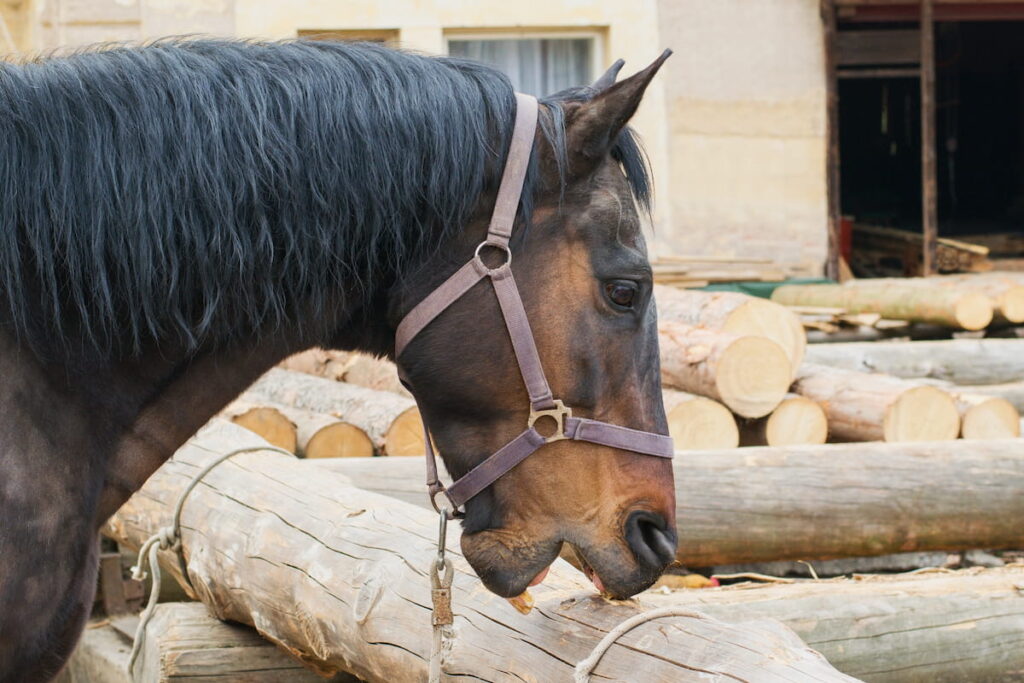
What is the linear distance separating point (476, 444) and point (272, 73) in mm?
747

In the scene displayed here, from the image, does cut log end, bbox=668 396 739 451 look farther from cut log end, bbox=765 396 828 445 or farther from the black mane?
the black mane

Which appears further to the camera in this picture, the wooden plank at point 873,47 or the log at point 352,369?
the wooden plank at point 873,47

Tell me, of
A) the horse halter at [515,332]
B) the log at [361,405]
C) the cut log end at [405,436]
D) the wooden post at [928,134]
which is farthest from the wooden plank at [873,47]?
the horse halter at [515,332]

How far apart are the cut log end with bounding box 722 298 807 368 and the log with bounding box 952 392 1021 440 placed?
2.83ft

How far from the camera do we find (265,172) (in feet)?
6.27

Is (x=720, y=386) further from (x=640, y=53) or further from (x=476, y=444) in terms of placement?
(x=640, y=53)

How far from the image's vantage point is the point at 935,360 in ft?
24.0

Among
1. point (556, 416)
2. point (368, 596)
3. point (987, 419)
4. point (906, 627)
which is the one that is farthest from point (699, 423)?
point (556, 416)

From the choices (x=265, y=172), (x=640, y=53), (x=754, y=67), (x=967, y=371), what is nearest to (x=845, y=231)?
(x=754, y=67)

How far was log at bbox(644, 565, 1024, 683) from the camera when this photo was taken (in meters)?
3.15

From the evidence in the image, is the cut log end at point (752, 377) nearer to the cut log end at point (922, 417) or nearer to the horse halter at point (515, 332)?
the cut log end at point (922, 417)

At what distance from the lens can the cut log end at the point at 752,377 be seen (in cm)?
539

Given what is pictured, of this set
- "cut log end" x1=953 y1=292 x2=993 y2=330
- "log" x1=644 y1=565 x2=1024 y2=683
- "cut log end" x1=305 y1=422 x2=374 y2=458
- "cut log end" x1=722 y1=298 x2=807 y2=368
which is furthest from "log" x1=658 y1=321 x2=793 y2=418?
"cut log end" x1=953 y1=292 x2=993 y2=330

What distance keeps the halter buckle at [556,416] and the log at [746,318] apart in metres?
3.99
